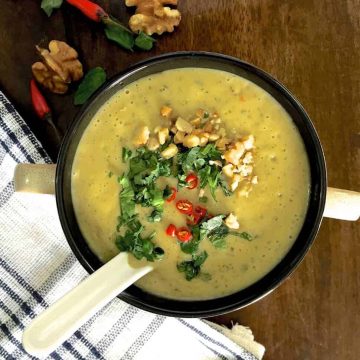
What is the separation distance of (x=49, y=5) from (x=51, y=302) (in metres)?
0.67

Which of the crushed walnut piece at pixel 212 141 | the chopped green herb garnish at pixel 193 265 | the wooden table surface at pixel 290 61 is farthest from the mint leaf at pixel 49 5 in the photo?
the chopped green herb garnish at pixel 193 265

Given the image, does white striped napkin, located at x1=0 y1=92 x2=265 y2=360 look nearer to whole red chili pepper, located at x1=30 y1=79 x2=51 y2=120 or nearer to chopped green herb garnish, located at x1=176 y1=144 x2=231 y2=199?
whole red chili pepper, located at x1=30 y1=79 x2=51 y2=120

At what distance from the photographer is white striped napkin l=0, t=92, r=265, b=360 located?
1.55m

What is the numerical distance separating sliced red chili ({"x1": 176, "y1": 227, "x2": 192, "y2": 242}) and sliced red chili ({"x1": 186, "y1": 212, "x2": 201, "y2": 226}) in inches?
0.6

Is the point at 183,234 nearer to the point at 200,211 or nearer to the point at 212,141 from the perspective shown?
the point at 200,211

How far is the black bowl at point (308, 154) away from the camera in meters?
1.30

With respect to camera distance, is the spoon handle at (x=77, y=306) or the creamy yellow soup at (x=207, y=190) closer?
the spoon handle at (x=77, y=306)

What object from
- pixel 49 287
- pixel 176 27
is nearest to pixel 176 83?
pixel 176 27

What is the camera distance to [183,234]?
4.24ft

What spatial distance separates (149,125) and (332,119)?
18.5 inches

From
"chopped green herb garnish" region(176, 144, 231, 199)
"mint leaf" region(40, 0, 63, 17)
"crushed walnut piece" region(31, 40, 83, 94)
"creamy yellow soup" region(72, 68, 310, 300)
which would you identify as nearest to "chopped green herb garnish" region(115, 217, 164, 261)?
"creamy yellow soup" region(72, 68, 310, 300)

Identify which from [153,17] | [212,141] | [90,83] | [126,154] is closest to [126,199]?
[126,154]

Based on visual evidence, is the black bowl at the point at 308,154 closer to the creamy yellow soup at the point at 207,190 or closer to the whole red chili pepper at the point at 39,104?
the creamy yellow soup at the point at 207,190

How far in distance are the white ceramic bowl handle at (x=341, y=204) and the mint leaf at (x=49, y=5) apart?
734 millimetres
